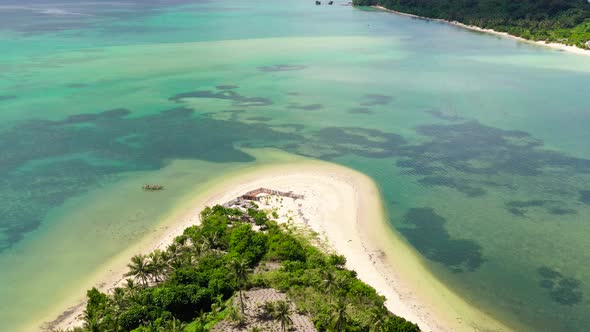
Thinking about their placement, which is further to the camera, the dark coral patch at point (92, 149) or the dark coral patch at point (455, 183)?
the dark coral patch at point (455, 183)

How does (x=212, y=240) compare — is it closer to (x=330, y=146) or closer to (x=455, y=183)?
(x=330, y=146)

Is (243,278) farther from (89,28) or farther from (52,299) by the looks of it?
(89,28)

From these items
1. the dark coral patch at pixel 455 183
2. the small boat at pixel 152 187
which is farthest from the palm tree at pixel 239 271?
the dark coral patch at pixel 455 183

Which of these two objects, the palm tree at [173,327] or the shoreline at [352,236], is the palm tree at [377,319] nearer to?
the shoreline at [352,236]

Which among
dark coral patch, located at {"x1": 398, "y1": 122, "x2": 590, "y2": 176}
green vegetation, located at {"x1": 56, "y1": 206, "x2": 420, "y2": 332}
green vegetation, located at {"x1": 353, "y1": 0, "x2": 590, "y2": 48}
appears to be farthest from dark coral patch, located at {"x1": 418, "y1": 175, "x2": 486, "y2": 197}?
green vegetation, located at {"x1": 353, "y1": 0, "x2": 590, "y2": 48}

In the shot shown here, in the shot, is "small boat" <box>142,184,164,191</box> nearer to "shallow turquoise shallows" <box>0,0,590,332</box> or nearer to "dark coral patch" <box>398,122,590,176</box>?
"shallow turquoise shallows" <box>0,0,590,332</box>

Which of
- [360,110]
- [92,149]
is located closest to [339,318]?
[92,149]
